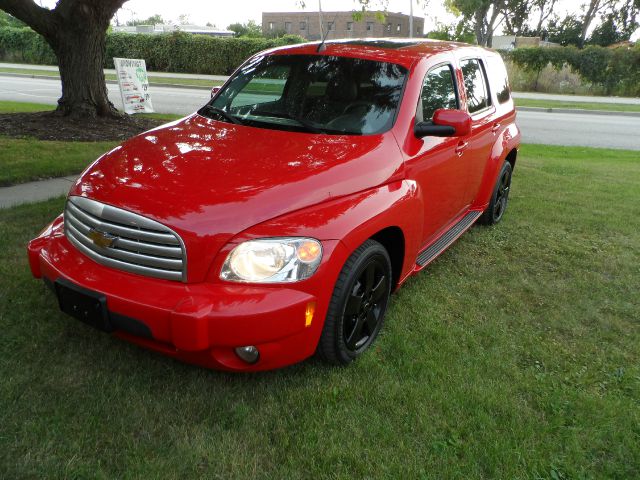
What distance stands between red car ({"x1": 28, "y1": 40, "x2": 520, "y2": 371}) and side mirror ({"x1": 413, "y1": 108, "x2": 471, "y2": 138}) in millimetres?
12

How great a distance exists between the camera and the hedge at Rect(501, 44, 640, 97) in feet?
81.9

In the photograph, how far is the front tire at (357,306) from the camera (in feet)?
8.61

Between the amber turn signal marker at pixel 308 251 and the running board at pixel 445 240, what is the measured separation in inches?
53.1

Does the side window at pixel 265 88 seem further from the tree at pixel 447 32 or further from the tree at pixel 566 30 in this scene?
the tree at pixel 566 30

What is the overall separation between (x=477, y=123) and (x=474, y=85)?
412 millimetres

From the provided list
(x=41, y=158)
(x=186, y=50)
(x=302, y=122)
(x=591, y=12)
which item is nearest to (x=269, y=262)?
(x=302, y=122)

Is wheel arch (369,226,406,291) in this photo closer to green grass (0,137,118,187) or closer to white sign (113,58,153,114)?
green grass (0,137,118,187)

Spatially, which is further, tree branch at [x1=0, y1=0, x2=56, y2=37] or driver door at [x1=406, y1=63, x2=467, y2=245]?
tree branch at [x1=0, y1=0, x2=56, y2=37]

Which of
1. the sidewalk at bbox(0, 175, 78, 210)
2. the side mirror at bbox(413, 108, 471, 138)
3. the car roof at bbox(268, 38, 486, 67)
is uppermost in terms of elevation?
the car roof at bbox(268, 38, 486, 67)

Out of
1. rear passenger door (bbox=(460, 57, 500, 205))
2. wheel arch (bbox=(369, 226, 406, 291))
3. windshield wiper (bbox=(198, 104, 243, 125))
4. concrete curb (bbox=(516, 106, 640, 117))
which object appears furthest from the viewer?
concrete curb (bbox=(516, 106, 640, 117))

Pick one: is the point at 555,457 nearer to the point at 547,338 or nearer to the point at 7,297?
the point at 547,338


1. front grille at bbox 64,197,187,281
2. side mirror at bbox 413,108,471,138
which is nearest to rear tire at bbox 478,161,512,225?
side mirror at bbox 413,108,471,138

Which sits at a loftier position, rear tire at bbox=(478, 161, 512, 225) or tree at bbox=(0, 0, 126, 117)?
tree at bbox=(0, 0, 126, 117)

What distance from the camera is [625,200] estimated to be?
6.54 meters
